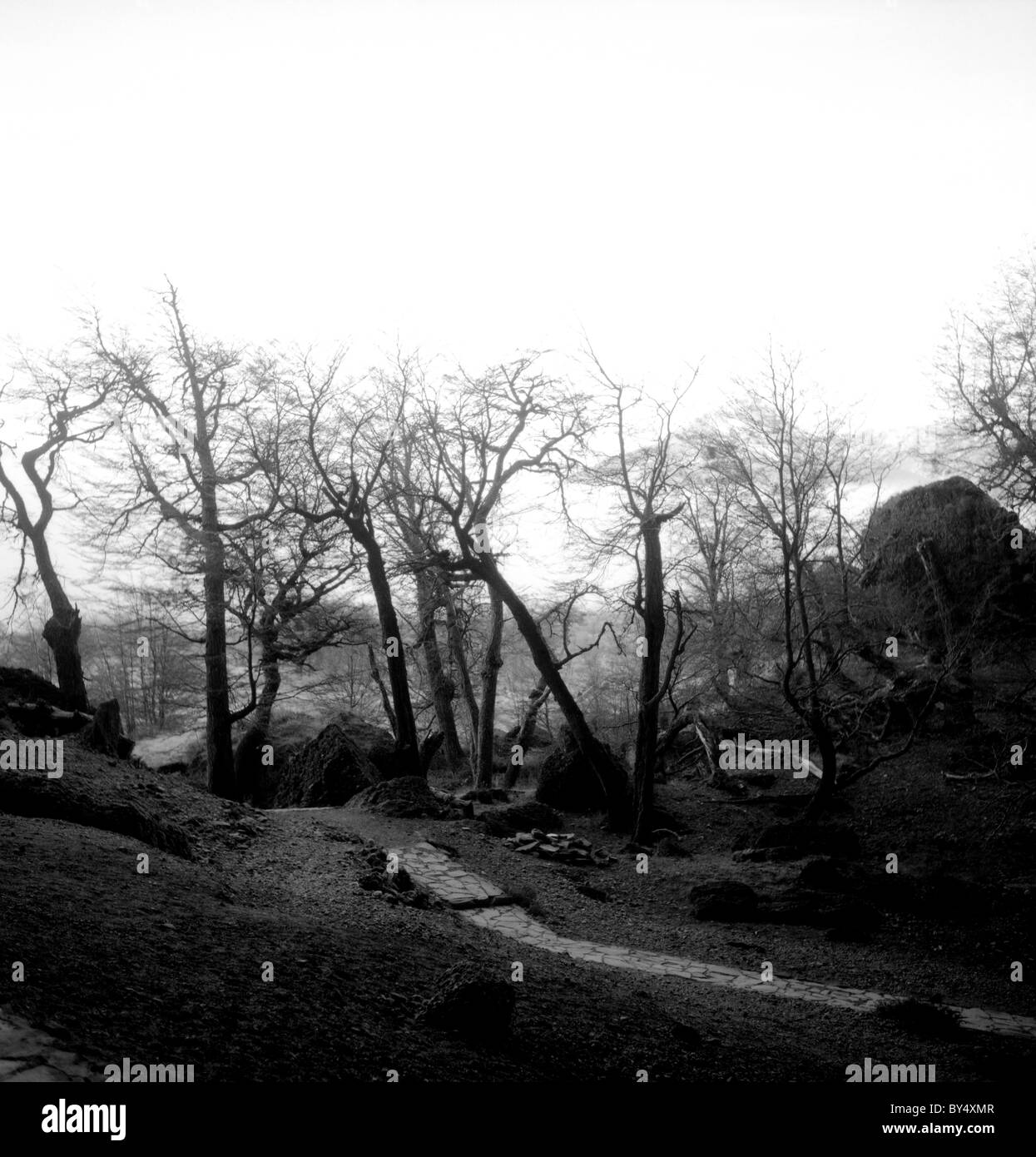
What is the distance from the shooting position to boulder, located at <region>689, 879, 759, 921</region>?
12562 millimetres

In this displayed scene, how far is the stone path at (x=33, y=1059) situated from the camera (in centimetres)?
354

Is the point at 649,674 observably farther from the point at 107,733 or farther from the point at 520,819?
the point at 107,733

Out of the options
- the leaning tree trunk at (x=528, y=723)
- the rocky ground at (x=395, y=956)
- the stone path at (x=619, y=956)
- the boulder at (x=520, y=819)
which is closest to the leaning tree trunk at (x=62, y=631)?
the rocky ground at (x=395, y=956)

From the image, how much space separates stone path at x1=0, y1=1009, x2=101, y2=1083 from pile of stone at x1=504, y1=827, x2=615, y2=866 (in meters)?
11.5

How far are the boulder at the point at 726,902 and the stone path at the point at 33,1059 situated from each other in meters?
10.3

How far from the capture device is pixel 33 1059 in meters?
3.65

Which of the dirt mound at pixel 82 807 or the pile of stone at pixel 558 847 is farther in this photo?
the pile of stone at pixel 558 847

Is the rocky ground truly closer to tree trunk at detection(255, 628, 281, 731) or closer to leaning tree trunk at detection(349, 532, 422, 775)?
leaning tree trunk at detection(349, 532, 422, 775)

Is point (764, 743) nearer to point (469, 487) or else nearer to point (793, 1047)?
point (469, 487)

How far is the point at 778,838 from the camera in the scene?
16062 mm

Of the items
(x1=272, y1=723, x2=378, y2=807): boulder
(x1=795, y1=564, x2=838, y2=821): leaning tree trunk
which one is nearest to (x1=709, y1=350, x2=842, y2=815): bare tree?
(x1=795, y1=564, x2=838, y2=821): leaning tree trunk

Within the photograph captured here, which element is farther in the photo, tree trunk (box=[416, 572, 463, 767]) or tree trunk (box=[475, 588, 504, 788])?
tree trunk (box=[475, 588, 504, 788])

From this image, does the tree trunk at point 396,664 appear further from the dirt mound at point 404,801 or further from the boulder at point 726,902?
the boulder at point 726,902
